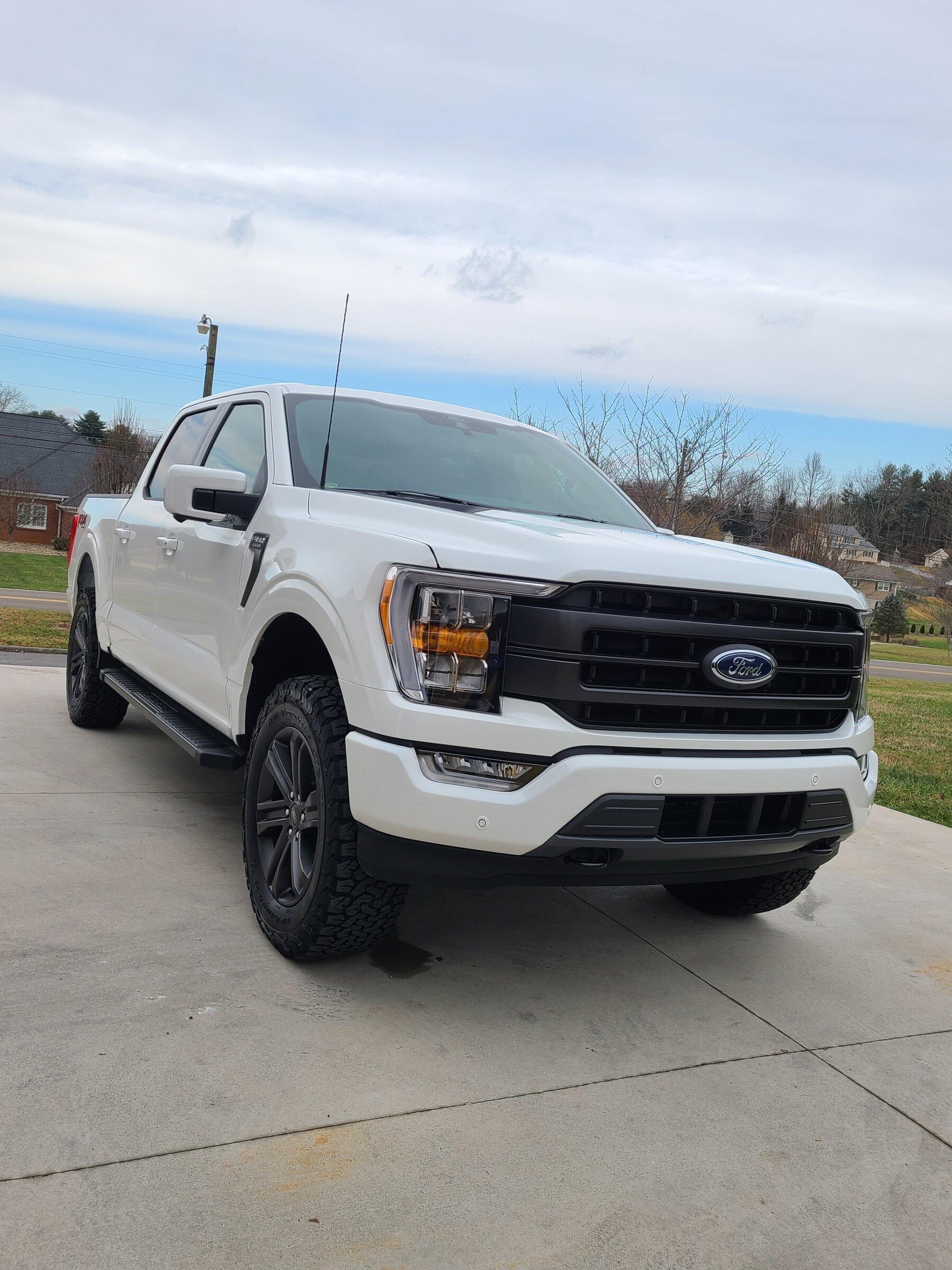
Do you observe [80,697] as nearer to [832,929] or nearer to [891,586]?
[832,929]

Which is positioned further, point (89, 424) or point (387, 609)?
point (89, 424)

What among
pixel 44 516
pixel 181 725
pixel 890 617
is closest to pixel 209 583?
pixel 181 725

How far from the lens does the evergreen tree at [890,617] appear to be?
5756 cm

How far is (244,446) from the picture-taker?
4.76m

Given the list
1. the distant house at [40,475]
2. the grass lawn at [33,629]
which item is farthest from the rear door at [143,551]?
the distant house at [40,475]

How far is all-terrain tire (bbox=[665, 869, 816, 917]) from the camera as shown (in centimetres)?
413

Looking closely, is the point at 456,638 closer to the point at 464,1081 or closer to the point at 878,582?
the point at 464,1081

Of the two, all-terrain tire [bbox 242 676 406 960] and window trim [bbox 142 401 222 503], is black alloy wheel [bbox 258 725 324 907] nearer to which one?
all-terrain tire [bbox 242 676 406 960]

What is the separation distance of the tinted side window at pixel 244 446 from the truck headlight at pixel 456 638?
1.47 metres

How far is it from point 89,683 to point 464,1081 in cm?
462

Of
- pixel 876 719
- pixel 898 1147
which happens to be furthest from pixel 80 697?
pixel 876 719

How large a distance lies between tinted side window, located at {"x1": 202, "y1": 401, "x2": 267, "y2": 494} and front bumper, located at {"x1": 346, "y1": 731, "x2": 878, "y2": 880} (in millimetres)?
1657

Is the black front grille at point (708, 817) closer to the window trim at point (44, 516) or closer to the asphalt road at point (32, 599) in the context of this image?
the asphalt road at point (32, 599)

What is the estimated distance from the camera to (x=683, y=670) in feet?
10.2
